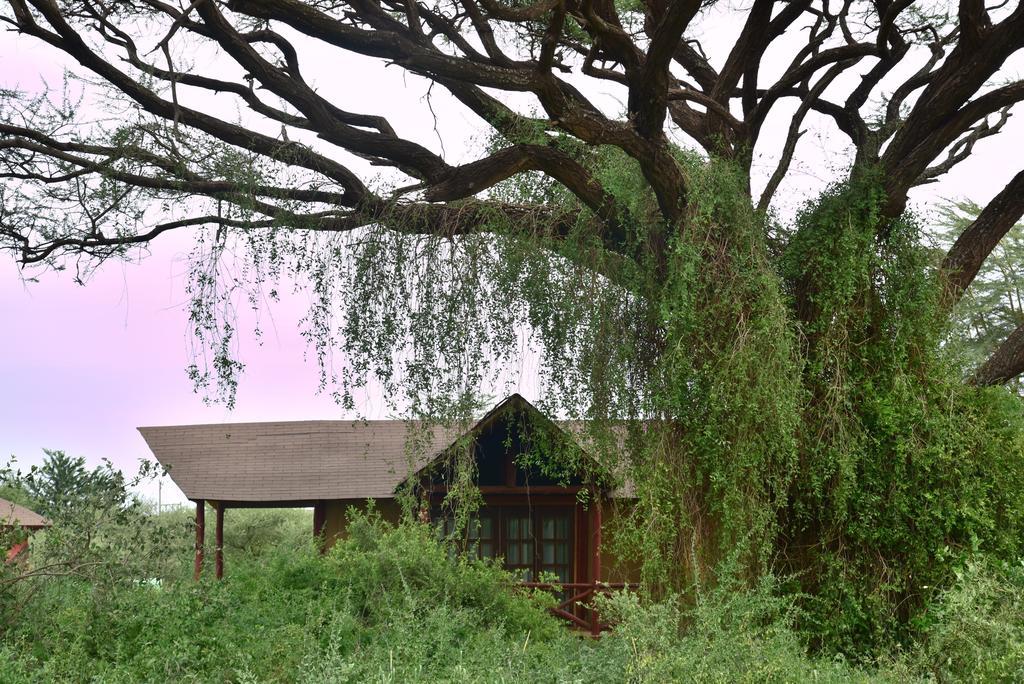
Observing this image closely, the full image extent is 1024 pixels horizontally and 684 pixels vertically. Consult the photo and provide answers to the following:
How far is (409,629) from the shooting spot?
780 cm

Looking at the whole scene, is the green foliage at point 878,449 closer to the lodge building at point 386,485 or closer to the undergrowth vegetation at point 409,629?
the undergrowth vegetation at point 409,629

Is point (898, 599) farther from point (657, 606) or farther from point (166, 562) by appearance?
point (166, 562)

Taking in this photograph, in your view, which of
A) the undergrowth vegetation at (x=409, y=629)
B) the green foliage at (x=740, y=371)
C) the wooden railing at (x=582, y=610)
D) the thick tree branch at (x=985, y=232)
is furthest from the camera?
the wooden railing at (x=582, y=610)

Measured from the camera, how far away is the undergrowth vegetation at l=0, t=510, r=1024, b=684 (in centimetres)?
634

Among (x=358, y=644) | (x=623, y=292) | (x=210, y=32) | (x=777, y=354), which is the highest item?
(x=210, y=32)

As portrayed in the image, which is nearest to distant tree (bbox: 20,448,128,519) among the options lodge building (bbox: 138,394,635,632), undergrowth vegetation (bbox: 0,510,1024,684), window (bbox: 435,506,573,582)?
undergrowth vegetation (bbox: 0,510,1024,684)

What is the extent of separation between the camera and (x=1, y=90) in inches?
384

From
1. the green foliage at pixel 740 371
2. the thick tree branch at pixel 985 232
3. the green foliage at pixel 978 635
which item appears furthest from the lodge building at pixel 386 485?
the green foliage at pixel 978 635

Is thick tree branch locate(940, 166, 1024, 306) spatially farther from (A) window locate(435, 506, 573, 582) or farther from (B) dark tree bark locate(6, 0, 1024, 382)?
(A) window locate(435, 506, 573, 582)

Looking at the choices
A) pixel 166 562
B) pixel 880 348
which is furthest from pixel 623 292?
pixel 166 562

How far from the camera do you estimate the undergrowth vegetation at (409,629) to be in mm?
6340

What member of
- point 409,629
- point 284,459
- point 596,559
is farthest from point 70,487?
point 284,459

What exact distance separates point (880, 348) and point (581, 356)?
2.48 m

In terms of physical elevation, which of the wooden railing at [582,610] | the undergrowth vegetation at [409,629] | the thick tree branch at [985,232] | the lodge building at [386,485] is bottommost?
the wooden railing at [582,610]
